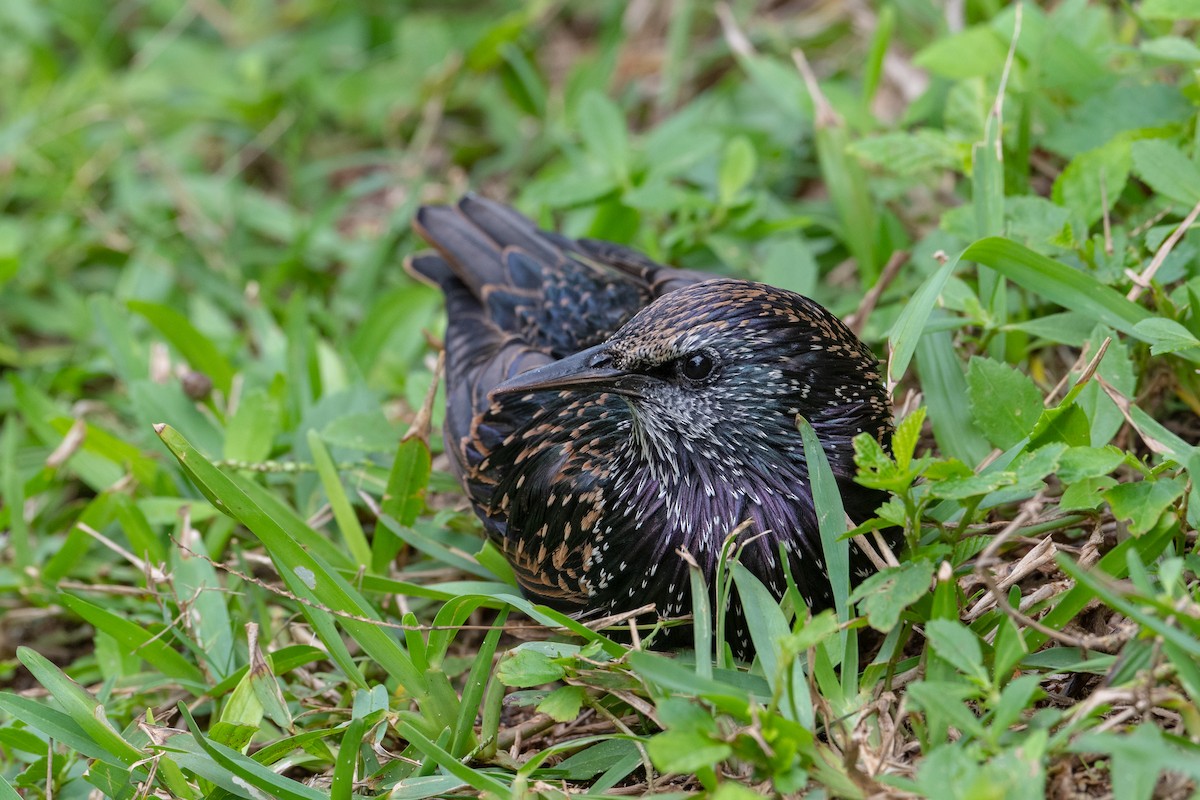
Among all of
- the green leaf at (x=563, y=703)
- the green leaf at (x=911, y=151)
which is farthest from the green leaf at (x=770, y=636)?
the green leaf at (x=911, y=151)

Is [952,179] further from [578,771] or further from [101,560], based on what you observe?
[101,560]

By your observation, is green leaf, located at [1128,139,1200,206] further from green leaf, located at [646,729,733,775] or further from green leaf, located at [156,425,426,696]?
green leaf, located at [156,425,426,696]

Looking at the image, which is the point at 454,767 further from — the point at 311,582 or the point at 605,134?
the point at 605,134

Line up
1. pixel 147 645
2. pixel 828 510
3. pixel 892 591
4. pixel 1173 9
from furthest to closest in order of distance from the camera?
pixel 1173 9 < pixel 147 645 < pixel 828 510 < pixel 892 591

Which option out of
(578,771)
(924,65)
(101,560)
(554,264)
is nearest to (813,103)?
(924,65)

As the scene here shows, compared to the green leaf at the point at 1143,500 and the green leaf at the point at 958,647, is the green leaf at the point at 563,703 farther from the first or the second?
the green leaf at the point at 1143,500

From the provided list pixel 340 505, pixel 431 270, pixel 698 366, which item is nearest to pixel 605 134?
pixel 431 270
